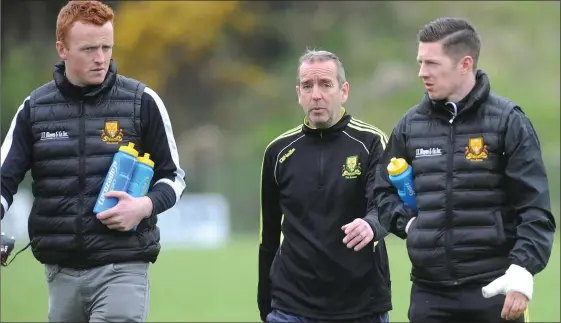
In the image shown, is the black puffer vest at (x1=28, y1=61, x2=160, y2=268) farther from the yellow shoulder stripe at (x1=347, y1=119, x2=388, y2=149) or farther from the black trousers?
the black trousers

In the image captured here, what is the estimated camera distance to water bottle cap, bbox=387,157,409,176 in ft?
20.1

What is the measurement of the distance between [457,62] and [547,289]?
1096 cm

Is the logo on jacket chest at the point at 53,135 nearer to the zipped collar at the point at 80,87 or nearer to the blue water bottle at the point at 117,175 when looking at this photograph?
the zipped collar at the point at 80,87

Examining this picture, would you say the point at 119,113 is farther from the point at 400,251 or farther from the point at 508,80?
the point at 508,80

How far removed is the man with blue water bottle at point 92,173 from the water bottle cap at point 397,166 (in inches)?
56.4

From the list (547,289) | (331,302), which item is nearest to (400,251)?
(547,289)

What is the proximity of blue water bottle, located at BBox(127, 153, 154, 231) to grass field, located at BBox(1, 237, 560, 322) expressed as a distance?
7262 millimetres

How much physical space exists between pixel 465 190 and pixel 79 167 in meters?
2.26

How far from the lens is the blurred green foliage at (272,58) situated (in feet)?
118

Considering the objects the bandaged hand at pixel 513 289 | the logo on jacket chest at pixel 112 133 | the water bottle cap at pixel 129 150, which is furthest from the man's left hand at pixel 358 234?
the logo on jacket chest at pixel 112 133

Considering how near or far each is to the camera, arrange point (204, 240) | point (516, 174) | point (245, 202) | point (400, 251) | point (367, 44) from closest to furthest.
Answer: point (516, 174)
point (400, 251)
point (204, 240)
point (245, 202)
point (367, 44)

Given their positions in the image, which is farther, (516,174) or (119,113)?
(119,113)

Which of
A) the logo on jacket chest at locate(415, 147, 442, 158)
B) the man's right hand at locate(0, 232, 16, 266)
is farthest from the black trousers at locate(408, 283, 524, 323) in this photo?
the man's right hand at locate(0, 232, 16, 266)

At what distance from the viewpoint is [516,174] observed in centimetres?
586
